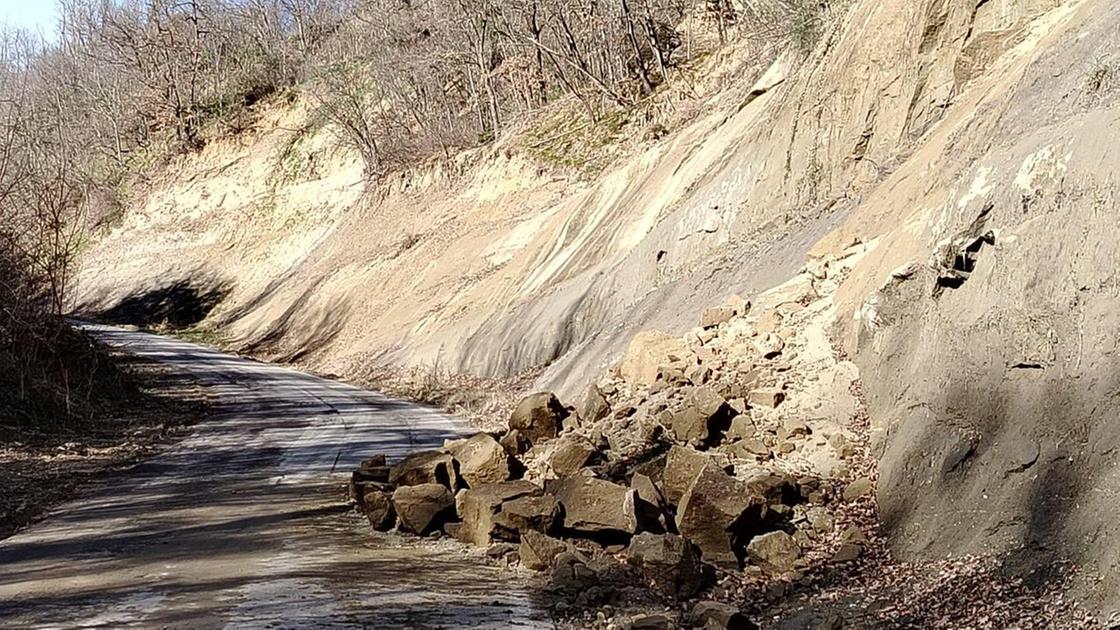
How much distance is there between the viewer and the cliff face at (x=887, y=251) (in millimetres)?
6938

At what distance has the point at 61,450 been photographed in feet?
46.3

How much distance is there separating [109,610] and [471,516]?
313cm

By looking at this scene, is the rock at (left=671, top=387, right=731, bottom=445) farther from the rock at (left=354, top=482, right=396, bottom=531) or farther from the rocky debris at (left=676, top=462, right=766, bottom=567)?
the rock at (left=354, top=482, right=396, bottom=531)

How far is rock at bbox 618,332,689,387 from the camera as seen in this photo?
12.4 meters

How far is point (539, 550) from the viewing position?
27.9ft

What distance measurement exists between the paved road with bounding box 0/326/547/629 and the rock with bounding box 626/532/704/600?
2.89 ft

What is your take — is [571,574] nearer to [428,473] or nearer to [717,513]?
[717,513]

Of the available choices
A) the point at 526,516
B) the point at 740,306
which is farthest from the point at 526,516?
the point at 740,306

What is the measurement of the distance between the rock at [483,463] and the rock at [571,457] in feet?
1.55

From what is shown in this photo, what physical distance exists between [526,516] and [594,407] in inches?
136

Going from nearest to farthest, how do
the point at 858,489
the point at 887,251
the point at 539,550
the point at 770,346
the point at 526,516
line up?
the point at 858,489 < the point at 539,550 < the point at 526,516 < the point at 887,251 < the point at 770,346

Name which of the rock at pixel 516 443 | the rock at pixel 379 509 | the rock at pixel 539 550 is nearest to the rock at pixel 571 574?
the rock at pixel 539 550

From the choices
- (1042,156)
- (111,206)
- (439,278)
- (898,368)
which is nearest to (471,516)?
(898,368)

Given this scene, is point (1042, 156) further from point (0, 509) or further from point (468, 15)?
point (468, 15)
